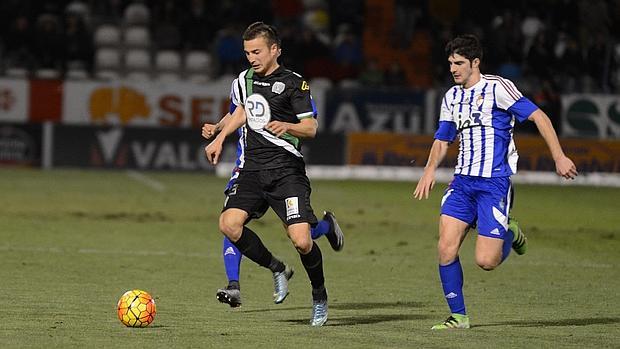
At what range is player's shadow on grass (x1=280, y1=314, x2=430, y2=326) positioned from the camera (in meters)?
8.33

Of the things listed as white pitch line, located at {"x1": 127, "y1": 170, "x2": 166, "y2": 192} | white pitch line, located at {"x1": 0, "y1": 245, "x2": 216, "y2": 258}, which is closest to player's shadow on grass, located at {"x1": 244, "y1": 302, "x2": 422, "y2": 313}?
white pitch line, located at {"x1": 0, "y1": 245, "x2": 216, "y2": 258}

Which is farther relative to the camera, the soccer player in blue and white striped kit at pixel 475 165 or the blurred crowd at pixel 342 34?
the blurred crowd at pixel 342 34

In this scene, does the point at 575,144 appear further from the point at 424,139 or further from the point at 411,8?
the point at 411,8

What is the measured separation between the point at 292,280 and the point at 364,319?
2456 mm

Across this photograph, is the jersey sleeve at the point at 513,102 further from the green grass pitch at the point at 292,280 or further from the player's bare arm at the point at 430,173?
the green grass pitch at the point at 292,280

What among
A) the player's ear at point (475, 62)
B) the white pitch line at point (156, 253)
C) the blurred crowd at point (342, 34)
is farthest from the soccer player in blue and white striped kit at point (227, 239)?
the blurred crowd at point (342, 34)

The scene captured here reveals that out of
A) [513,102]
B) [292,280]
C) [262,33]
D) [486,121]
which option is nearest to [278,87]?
[262,33]

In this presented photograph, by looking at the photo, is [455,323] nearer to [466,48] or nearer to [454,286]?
[454,286]

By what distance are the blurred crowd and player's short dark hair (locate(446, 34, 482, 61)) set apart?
52.8ft

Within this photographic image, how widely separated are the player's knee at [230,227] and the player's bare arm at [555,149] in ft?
6.68

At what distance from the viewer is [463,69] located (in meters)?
8.07

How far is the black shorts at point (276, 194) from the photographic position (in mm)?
8195

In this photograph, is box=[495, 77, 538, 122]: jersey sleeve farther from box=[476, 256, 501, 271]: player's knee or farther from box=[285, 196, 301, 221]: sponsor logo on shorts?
box=[285, 196, 301, 221]: sponsor logo on shorts

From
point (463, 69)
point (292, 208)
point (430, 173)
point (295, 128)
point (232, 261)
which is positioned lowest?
point (232, 261)
